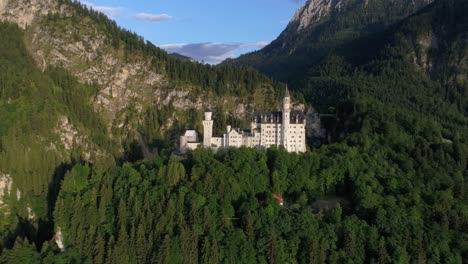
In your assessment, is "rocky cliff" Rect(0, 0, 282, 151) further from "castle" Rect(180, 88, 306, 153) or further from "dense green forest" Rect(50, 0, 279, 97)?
"castle" Rect(180, 88, 306, 153)

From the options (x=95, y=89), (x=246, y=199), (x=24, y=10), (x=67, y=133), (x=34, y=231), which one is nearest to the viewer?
(x=246, y=199)

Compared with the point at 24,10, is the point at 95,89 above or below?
below

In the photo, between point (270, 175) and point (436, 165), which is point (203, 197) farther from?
point (436, 165)

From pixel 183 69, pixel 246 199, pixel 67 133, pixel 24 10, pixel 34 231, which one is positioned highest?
pixel 24 10

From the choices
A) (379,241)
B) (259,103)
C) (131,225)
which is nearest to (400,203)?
(379,241)

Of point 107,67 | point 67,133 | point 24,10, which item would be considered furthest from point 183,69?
point 24,10

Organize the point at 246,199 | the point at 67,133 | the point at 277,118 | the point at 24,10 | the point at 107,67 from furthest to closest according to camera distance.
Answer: the point at 24,10
the point at 107,67
the point at 67,133
the point at 277,118
the point at 246,199

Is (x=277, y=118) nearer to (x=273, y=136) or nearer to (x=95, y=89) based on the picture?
(x=273, y=136)

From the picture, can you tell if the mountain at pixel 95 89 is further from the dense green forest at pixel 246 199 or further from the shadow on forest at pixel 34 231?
the shadow on forest at pixel 34 231
